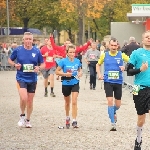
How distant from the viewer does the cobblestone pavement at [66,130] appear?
32.6ft

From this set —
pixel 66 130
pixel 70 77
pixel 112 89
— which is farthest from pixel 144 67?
pixel 70 77

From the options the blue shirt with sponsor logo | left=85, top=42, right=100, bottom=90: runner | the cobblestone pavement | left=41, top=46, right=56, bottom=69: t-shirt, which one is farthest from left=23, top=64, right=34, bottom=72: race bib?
left=85, top=42, right=100, bottom=90: runner

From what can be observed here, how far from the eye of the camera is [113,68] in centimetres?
1188

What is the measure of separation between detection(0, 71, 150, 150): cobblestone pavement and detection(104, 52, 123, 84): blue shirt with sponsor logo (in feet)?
3.13

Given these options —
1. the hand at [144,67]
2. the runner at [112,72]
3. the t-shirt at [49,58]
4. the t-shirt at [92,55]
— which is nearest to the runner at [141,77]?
the hand at [144,67]

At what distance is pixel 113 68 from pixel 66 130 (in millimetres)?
1452

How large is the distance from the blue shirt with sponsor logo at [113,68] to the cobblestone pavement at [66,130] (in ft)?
3.13

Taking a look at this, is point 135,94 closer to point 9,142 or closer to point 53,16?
point 9,142

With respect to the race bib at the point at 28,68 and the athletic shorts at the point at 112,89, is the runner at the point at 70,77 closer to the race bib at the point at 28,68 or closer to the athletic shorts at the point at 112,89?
A: the race bib at the point at 28,68

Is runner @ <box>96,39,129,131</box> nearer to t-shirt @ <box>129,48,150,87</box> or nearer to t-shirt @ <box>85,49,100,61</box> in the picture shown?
t-shirt @ <box>129,48,150,87</box>

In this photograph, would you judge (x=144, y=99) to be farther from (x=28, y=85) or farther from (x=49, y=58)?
(x=49, y=58)

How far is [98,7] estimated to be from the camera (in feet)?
178

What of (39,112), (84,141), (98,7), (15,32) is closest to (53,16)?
(15,32)

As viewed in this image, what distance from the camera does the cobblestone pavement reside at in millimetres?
9930
